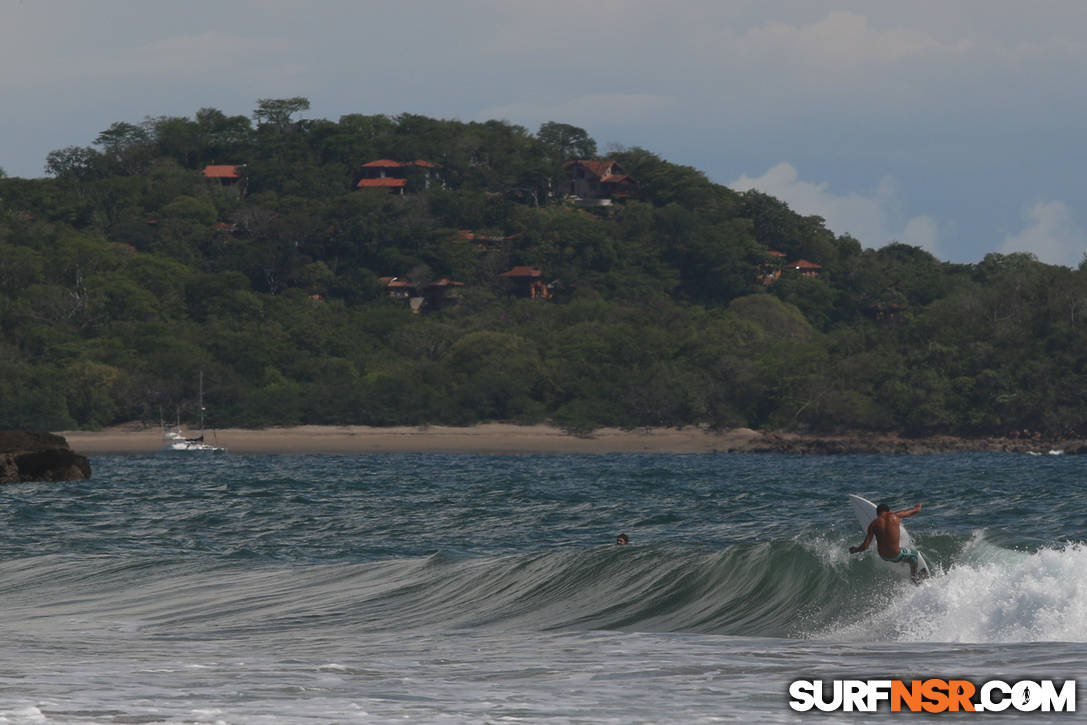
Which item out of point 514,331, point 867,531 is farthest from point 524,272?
point 867,531

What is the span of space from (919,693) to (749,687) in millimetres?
1858

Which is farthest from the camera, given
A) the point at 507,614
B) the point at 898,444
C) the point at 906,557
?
the point at 898,444

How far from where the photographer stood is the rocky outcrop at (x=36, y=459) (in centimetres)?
6762

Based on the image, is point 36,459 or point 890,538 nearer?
point 890,538

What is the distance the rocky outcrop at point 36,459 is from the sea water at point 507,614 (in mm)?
22017

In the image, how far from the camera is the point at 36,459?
6875 centimetres

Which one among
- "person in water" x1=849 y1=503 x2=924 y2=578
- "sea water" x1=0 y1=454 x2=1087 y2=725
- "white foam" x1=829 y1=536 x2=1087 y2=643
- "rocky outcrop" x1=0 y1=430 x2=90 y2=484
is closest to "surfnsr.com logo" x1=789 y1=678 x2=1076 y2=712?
"sea water" x1=0 y1=454 x2=1087 y2=725

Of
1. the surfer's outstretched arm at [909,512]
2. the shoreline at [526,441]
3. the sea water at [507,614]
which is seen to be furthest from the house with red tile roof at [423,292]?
the surfer's outstretched arm at [909,512]

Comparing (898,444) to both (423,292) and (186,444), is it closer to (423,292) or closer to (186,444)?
(186,444)

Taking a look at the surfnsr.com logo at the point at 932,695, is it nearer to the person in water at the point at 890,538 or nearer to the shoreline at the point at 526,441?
the person in water at the point at 890,538

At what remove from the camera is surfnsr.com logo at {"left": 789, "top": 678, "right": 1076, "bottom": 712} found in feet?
46.3

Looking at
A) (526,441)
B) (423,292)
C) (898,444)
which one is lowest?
(898,444)

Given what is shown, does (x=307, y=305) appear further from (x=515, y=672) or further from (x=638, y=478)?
(x=515, y=672)

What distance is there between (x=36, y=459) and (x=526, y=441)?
71.0 meters
